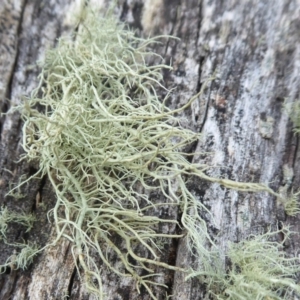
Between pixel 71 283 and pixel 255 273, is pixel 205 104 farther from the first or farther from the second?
pixel 71 283

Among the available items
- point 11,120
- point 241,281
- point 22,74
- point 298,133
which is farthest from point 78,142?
point 298,133

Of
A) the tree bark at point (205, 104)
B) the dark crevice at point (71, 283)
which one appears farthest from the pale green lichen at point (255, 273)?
the dark crevice at point (71, 283)

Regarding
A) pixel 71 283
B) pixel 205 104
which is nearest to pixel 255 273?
pixel 71 283

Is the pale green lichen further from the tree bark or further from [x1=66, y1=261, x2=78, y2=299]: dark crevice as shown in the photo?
[x1=66, y1=261, x2=78, y2=299]: dark crevice

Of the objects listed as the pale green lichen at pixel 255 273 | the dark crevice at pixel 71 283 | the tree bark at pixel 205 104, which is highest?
the tree bark at pixel 205 104

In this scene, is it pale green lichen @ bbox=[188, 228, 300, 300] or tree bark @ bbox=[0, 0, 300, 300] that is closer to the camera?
pale green lichen @ bbox=[188, 228, 300, 300]

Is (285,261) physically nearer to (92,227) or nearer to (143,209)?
(143,209)

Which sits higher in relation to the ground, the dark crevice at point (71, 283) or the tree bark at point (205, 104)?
the tree bark at point (205, 104)

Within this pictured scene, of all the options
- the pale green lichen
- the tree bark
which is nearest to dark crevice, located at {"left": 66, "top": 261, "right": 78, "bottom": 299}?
the tree bark

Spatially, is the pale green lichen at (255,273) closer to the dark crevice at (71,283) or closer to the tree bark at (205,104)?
Answer: the tree bark at (205,104)
